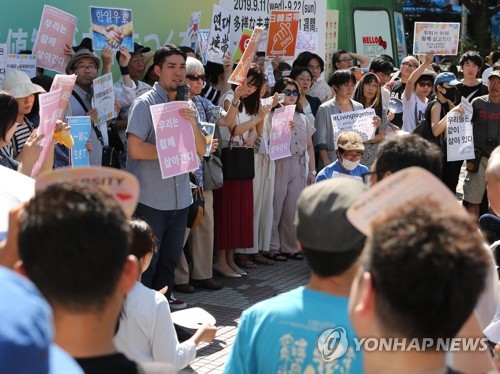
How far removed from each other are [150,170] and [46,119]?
1.17 metres

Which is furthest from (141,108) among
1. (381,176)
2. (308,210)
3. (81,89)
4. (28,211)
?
(28,211)

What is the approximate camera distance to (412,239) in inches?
66.8

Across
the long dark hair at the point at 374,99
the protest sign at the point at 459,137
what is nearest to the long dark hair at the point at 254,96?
the long dark hair at the point at 374,99

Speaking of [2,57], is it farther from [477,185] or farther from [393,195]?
[477,185]

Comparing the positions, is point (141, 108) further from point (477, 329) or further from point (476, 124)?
point (476, 124)

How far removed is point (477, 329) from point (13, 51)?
A: 5.34m

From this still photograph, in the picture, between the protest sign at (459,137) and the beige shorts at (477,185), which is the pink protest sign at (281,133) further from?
the beige shorts at (477,185)

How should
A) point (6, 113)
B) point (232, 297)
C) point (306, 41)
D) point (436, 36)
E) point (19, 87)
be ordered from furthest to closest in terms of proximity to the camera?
point (436, 36) < point (306, 41) < point (232, 297) < point (19, 87) < point (6, 113)

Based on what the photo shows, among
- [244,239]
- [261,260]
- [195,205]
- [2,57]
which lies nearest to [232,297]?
[244,239]

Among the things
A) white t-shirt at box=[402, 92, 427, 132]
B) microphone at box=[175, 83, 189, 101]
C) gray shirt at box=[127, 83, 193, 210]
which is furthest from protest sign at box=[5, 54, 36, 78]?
white t-shirt at box=[402, 92, 427, 132]

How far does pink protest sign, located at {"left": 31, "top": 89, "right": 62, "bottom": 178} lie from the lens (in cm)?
458

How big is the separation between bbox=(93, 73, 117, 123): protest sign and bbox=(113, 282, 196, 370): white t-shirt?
295 cm

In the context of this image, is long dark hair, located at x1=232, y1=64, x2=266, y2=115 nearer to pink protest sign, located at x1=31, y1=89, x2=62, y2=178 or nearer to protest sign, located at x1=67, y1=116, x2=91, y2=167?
protest sign, located at x1=67, y1=116, x2=91, y2=167

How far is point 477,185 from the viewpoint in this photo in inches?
335
